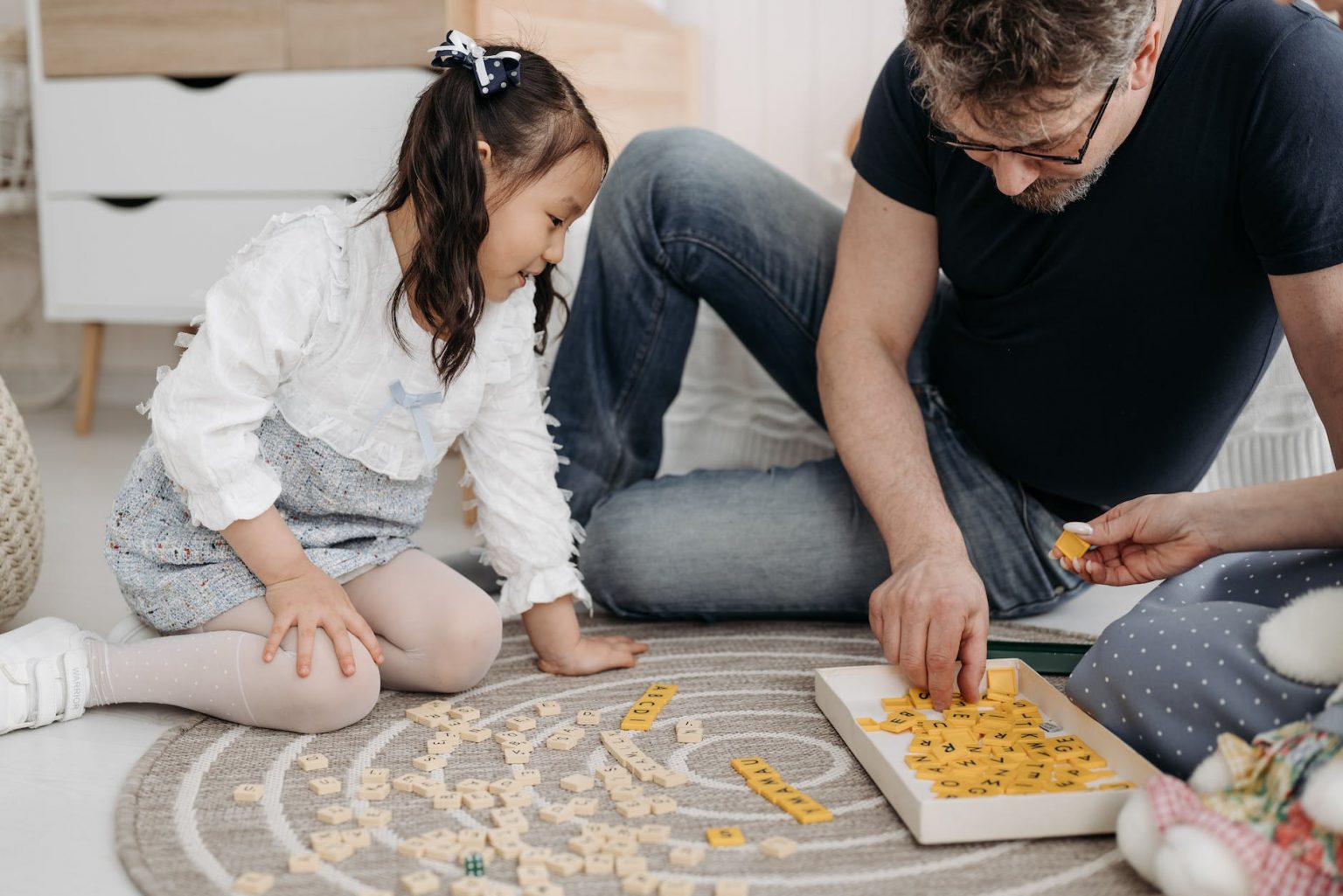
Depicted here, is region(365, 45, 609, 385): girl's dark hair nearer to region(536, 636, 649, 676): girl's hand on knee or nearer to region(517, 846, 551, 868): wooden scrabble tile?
region(536, 636, 649, 676): girl's hand on knee

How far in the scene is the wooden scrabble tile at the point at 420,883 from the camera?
770 millimetres

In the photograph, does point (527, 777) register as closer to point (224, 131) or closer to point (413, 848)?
point (413, 848)

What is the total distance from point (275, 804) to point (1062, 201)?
81 centimetres

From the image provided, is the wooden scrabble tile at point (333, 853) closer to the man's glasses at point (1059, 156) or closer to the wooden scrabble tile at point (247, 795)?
the wooden scrabble tile at point (247, 795)

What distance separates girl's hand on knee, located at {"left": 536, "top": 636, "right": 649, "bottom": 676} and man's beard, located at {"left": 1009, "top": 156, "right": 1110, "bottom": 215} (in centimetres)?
57

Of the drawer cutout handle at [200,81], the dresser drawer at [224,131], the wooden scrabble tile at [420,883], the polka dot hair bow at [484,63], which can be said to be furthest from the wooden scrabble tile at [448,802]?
the drawer cutout handle at [200,81]

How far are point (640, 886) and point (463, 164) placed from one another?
604 millimetres

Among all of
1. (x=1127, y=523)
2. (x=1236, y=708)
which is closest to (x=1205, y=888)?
(x=1236, y=708)

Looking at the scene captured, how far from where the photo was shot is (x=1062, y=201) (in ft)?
3.50

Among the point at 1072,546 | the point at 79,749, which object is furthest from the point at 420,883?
the point at 1072,546

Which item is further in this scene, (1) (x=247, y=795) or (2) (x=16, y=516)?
(2) (x=16, y=516)

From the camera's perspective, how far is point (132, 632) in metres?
1.15

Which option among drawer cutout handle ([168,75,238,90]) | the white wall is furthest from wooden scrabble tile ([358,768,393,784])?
the white wall

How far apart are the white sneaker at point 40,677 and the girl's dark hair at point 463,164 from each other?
0.41 metres
